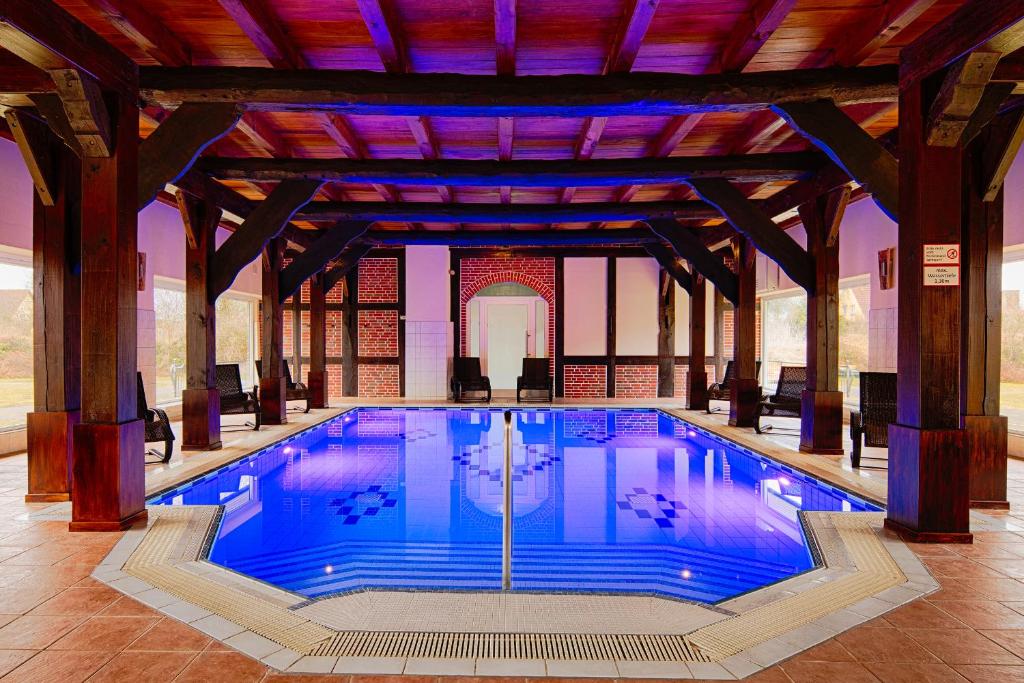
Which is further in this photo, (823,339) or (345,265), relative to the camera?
(345,265)

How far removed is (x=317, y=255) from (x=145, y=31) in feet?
15.2

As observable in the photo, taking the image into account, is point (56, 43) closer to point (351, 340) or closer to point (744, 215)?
point (744, 215)

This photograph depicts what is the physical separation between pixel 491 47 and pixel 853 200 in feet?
21.0

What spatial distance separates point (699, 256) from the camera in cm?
770

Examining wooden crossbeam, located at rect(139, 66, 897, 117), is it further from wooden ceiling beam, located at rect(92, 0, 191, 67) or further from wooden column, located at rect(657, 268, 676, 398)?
wooden column, located at rect(657, 268, 676, 398)

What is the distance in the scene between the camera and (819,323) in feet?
19.4

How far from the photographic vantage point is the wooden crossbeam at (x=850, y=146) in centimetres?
375

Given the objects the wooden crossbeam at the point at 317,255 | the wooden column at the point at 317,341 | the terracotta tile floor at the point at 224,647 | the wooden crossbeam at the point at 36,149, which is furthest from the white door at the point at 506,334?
the terracotta tile floor at the point at 224,647

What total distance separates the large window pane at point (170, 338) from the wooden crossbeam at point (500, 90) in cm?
563

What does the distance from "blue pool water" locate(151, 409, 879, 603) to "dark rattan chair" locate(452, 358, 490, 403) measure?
3706 mm

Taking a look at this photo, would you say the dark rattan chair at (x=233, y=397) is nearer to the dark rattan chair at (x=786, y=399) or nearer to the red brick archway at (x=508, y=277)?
the red brick archway at (x=508, y=277)

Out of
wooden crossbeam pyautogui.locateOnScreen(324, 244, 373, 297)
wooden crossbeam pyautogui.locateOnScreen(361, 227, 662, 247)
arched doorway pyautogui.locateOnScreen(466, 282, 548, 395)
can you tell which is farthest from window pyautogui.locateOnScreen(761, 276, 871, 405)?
wooden crossbeam pyautogui.locateOnScreen(324, 244, 373, 297)

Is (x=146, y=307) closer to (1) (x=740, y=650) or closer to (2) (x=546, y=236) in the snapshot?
(2) (x=546, y=236)

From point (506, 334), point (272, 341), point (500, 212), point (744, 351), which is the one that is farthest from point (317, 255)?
Answer: point (744, 351)
